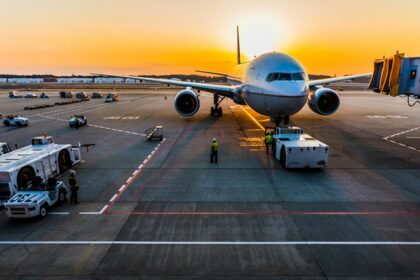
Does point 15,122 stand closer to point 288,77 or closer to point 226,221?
point 288,77

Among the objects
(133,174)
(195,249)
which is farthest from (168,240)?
(133,174)

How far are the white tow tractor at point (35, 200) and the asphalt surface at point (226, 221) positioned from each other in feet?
1.27

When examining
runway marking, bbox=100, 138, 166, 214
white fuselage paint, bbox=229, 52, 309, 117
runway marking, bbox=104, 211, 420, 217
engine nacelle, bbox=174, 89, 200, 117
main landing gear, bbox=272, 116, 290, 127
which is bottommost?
runway marking, bbox=104, 211, 420, 217

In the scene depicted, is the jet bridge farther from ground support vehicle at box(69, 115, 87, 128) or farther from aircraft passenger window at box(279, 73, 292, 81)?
ground support vehicle at box(69, 115, 87, 128)

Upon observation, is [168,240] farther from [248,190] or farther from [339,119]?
[339,119]

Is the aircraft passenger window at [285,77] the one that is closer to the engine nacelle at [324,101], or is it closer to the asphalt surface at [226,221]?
the asphalt surface at [226,221]

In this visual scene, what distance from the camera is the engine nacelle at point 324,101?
30141mm

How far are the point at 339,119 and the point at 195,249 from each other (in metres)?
32.8

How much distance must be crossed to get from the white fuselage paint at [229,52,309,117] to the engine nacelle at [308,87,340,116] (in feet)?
25.0

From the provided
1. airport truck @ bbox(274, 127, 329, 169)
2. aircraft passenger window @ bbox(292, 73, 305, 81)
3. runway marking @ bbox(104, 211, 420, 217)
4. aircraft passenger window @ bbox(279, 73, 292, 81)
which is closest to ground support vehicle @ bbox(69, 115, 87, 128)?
aircraft passenger window @ bbox(279, 73, 292, 81)

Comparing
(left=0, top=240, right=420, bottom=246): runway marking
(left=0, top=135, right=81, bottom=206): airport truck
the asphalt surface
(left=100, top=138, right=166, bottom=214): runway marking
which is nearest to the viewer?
the asphalt surface

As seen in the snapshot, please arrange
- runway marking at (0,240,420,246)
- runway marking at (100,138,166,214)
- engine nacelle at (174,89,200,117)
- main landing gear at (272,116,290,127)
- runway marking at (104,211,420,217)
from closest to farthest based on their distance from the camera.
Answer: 1. runway marking at (0,240,420,246)
2. runway marking at (104,211,420,217)
3. runway marking at (100,138,166,214)
4. main landing gear at (272,116,290,127)
5. engine nacelle at (174,89,200,117)

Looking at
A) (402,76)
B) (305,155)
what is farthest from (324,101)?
(305,155)

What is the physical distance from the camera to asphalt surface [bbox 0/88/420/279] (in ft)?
28.5
